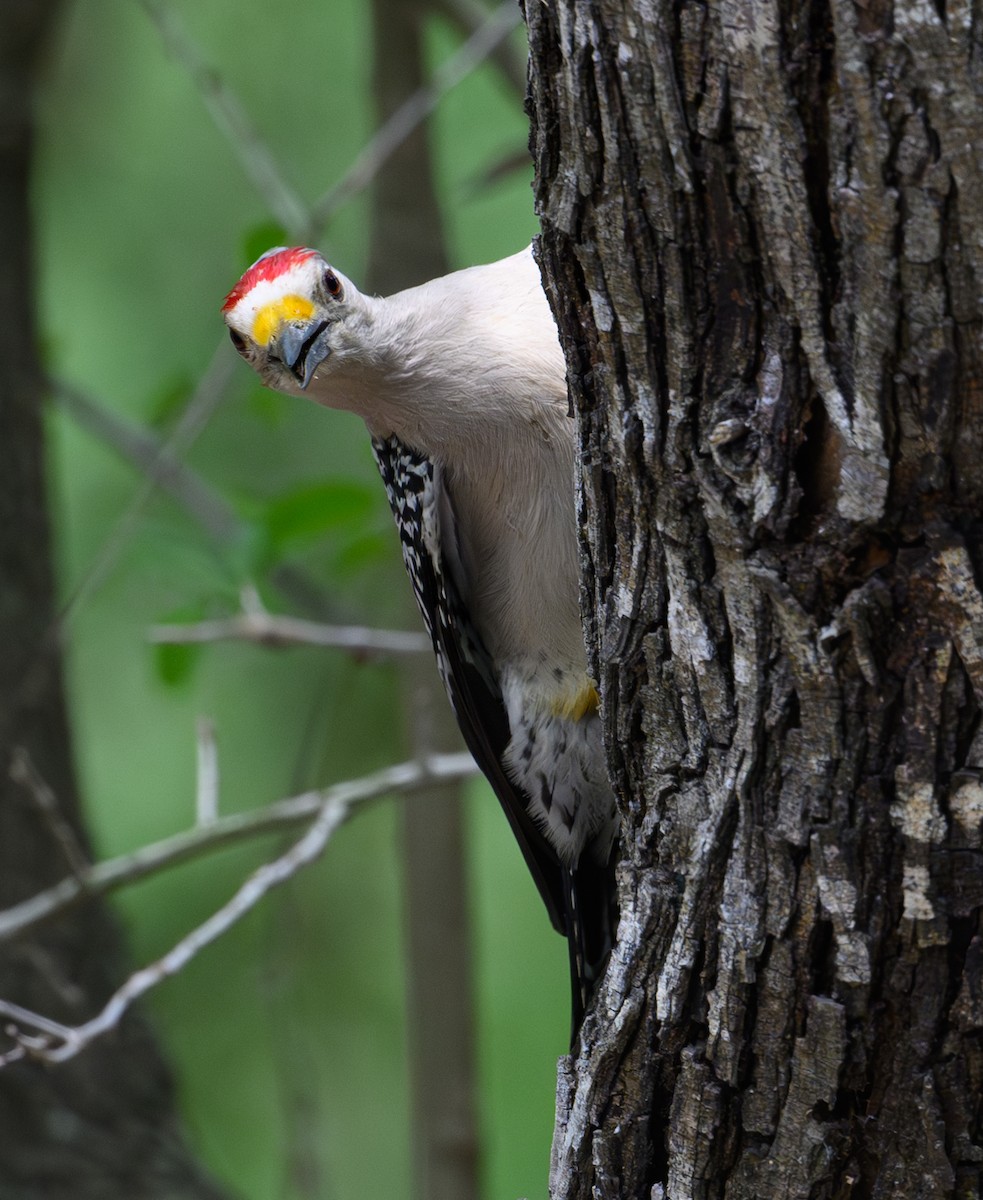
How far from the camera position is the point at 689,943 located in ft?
4.37

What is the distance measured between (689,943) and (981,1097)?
0.30 metres

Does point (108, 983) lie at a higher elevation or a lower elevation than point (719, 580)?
lower

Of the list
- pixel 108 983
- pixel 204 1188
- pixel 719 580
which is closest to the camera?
pixel 719 580

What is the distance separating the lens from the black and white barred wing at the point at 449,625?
2480 mm

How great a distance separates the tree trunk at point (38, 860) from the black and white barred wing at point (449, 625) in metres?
0.97

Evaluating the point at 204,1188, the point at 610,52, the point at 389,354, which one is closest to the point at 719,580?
the point at 610,52

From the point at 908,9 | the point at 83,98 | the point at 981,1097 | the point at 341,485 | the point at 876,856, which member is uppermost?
the point at 83,98

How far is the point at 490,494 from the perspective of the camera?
7.86 ft

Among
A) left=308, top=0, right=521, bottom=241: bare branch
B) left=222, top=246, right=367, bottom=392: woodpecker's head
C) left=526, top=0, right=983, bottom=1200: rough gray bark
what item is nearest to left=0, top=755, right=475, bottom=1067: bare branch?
left=222, top=246, right=367, bottom=392: woodpecker's head

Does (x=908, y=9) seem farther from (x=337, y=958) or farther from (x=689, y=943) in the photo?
(x=337, y=958)

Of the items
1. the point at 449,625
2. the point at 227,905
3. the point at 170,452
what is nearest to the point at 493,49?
the point at 170,452

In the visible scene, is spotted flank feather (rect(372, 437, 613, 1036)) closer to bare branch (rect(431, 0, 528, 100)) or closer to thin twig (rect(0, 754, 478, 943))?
thin twig (rect(0, 754, 478, 943))

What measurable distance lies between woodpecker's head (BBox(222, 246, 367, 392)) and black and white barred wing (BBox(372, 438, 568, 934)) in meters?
0.29

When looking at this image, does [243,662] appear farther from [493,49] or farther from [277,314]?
[277,314]
